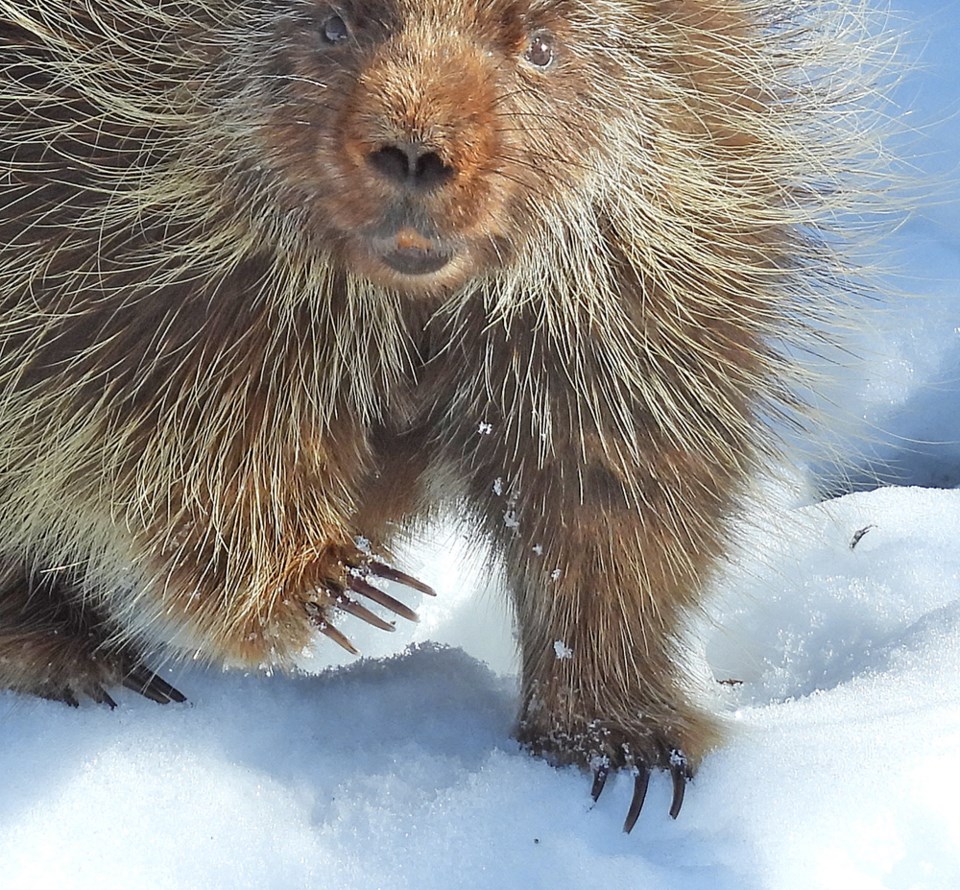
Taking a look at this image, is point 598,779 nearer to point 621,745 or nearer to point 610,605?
point 621,745

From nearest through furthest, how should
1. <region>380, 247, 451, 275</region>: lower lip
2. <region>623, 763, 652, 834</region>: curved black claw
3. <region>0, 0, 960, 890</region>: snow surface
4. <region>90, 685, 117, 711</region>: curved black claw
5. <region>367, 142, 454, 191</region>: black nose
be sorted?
<region>367, 142, 454, 191</region>: black nose → <region>380, 247, 451, 275</region>: lower lip → <region>0, 0, 960, 890</region>: snow surface → <region>623, 763, 652, 834</region>: curved black claw → <region>90, 685, 117, 711</region>: curved black claw

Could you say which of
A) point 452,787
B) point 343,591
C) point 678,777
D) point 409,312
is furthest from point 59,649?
point 678,777

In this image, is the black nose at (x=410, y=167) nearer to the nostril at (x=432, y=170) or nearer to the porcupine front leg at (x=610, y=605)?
the nostril at (x=432, y=170)

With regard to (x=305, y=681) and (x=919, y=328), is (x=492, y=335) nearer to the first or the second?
(x=305, y=681)

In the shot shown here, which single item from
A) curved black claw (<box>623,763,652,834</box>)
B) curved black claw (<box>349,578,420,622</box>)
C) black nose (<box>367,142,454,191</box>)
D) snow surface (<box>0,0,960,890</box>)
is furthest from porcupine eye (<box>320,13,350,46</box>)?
curved black claw (<box>623,763,652,834</box>)

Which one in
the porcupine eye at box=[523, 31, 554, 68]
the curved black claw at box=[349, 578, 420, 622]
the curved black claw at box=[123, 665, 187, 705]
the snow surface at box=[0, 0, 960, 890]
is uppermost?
the porcupine eye at box=[523, 31, 554, 68]

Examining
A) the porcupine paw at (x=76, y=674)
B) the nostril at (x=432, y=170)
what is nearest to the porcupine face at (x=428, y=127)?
the nostril at (x=432, y=170)

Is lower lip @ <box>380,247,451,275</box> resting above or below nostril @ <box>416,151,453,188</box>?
below

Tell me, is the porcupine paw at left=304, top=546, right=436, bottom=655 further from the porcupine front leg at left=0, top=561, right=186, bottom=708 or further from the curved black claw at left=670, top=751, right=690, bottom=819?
the curved black claw at left=670, top=751, right=690, bottom=819
